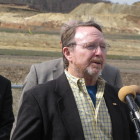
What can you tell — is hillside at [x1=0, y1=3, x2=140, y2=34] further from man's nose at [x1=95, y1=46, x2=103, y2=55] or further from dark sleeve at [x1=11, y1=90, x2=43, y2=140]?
dark sleeve at [x1=11, y1=90, x2=43, y2=140]

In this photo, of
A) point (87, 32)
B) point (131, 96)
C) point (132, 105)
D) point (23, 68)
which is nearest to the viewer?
point (132, 105)

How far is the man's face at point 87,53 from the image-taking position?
2.75m

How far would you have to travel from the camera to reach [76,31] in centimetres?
292

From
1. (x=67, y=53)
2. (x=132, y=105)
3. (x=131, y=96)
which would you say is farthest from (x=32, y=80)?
(x=132, y=105)

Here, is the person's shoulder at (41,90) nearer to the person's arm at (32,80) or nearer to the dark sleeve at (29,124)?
the dark sleeve at (29,124)

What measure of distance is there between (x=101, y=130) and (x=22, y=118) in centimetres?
50

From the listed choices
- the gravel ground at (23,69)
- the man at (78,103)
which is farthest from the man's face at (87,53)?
the gravel ground at (23,69)

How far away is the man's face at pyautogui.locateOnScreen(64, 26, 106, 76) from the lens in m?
2.75

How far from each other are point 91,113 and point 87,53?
38 centimetres

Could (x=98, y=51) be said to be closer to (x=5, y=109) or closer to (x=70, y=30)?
(x=70, y=30)

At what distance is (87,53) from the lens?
109 inches

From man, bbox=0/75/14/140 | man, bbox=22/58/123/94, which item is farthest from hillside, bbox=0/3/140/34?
man, bbox=0/75/14/140

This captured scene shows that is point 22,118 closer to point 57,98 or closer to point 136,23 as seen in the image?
point 57,98

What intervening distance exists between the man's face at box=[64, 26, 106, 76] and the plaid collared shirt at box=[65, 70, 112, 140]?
0.08m
